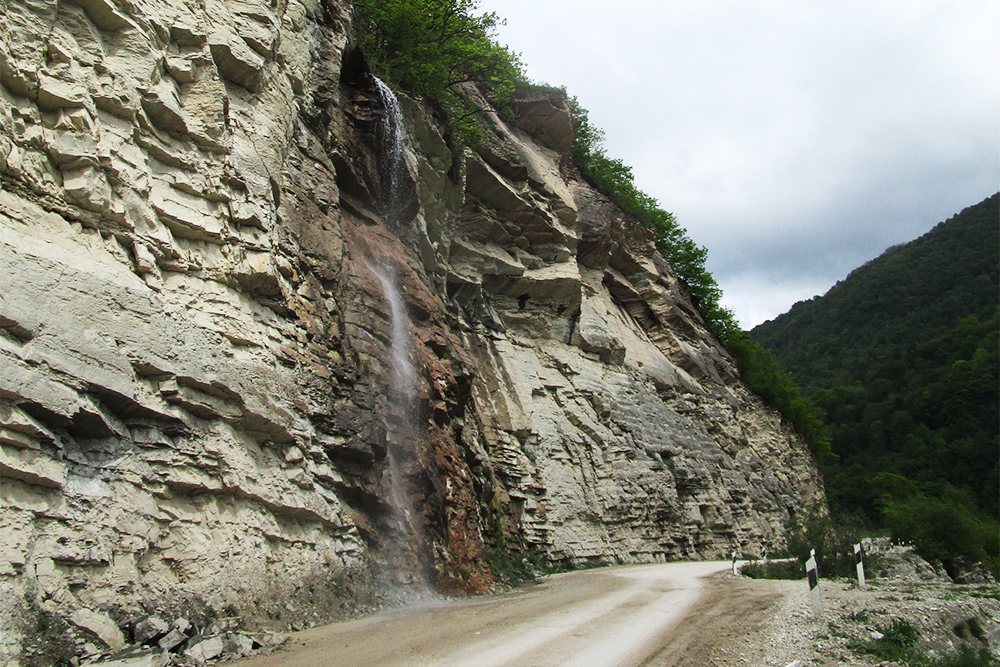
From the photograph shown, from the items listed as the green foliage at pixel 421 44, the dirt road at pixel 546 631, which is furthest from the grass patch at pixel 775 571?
the green foliage at pixel 421 44

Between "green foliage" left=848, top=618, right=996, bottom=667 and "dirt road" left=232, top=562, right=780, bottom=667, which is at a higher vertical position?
"dirt road" left=232, top=562, right=780, bottom=667

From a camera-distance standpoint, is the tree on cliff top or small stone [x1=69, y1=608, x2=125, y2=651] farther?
the tree on cliff top

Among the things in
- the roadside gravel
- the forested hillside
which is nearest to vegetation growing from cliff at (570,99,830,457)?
the forested hillside

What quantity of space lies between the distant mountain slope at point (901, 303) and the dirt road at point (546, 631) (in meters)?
64.2

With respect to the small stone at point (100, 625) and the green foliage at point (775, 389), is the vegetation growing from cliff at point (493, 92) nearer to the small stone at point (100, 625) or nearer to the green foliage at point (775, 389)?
the green foliage at point (775, 389)

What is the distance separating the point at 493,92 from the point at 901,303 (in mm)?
67751

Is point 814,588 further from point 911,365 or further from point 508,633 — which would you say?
point 911,365

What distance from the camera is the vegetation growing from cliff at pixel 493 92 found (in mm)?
20031

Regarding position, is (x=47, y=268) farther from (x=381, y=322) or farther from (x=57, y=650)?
(x=381, y=322)

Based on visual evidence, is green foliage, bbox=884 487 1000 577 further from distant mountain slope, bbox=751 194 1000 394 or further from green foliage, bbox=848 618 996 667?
distant mountain slope, bbox=751 194 1000 394

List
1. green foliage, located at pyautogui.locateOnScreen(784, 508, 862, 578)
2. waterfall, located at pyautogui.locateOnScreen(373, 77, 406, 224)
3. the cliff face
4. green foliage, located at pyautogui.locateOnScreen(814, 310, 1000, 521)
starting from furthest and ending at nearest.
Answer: green foliage, located at pyautogui.locateOnScreen(814, 310, 1000, 521)
waterfall, located at pyautogui.locateOnScreen(373, 77, 406, 224)
green foliage, located at pyautogui.locateOnScreen(784, 508, 862, 578)
the cliff face

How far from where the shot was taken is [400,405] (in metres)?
13.0

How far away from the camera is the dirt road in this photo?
6148mm

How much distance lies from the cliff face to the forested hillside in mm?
23410
